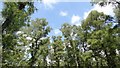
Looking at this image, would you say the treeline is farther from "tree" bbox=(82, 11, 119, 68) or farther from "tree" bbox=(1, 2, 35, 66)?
"tree" bbox=(1, 2, 35, 66)

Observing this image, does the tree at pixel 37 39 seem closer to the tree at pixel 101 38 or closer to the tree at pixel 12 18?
the tree at pixel 101 38

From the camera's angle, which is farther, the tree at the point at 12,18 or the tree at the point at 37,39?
the tree at the point at 37,39

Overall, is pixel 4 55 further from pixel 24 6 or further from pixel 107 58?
pixel 107 58

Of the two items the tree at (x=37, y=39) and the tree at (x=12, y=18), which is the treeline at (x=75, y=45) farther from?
the tree at (x=12, y=18)

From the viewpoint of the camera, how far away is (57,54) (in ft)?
197

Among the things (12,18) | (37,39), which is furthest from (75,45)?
(12,18)

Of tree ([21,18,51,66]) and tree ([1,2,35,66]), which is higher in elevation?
tree ([1,2,35,66])

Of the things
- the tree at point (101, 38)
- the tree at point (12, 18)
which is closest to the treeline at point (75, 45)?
the tree at point (101, 38)

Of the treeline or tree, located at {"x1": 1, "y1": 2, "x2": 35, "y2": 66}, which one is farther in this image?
the treeline

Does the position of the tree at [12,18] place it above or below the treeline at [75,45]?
above

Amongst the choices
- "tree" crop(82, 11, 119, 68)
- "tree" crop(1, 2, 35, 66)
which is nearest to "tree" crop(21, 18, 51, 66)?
"tree" crop(82, 11, 119, 68)

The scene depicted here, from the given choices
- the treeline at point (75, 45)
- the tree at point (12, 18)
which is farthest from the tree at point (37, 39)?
the tree at point (12, 18)

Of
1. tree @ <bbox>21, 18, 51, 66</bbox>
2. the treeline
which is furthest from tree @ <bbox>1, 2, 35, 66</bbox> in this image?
tree @ <bbox>21, 18, 51, 66</bbox>

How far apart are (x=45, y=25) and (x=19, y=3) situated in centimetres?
3700
